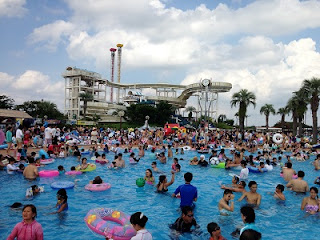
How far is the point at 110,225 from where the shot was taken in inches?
193

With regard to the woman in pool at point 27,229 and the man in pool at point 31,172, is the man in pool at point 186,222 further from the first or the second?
the man in pool at point 31,172

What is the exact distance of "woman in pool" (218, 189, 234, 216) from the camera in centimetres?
660

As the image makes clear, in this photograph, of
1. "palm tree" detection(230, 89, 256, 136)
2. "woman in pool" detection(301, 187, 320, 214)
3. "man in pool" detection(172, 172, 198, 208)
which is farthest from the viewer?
"palm tree" detection(230, 89, 256, 136)

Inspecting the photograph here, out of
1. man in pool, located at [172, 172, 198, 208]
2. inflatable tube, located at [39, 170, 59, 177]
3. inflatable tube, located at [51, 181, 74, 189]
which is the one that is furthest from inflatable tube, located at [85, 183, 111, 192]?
man in pool, located at [172, 172, 198, 208]

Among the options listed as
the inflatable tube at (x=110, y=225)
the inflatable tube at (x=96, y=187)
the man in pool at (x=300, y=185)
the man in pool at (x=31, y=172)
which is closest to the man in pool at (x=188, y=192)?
the inflatable tube at (x=110, y=225)

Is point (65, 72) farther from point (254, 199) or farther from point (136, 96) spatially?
point (254, 199)

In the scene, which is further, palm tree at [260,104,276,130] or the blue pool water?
palm tree at [260,104,276,130]

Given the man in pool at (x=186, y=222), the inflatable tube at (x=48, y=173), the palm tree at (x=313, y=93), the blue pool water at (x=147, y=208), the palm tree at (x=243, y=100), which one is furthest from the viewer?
the palm tree at (x=243, y=100)

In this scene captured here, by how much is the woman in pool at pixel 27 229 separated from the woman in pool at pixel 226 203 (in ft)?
14.1

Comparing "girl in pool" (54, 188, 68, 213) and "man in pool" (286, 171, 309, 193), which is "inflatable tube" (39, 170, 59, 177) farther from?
"man in pool" (286, 171, 309, 193)

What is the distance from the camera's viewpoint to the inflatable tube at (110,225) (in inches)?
183

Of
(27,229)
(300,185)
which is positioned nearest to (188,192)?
(27,229)

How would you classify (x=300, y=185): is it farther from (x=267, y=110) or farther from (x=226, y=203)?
(x=267, y=110)

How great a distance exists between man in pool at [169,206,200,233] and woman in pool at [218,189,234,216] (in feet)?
4.61
